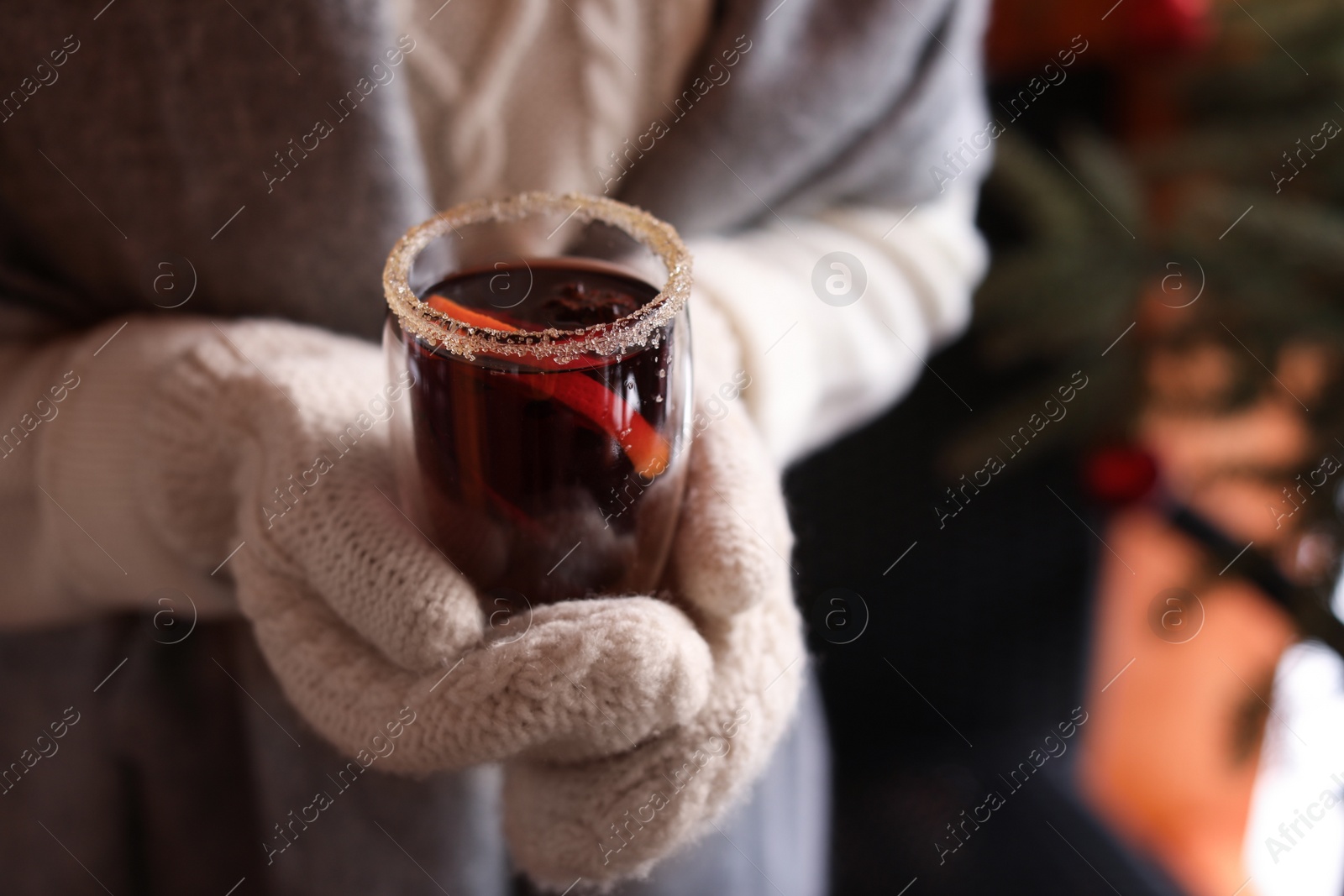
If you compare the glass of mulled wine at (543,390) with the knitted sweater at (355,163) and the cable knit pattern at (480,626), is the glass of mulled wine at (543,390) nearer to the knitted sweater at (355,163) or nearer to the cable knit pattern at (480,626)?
the cable knit pattern at (480,626)

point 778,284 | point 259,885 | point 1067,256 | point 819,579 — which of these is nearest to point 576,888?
point 259,885

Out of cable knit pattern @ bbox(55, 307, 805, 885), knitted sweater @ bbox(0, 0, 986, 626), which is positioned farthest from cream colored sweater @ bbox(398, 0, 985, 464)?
cable knit pattern @ bbox(55, 307, 805, 885)

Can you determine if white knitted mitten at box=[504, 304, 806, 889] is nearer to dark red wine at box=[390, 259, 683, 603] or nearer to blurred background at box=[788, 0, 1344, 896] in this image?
dark red wine at box=[390, 259, 683, 603]

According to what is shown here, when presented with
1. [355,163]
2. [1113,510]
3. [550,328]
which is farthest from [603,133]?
[1113,510]

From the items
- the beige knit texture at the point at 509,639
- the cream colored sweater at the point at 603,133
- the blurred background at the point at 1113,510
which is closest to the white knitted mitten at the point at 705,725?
the beige knit texture at the point at 509,639

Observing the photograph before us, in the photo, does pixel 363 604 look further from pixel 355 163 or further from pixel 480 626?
pixel 355 163

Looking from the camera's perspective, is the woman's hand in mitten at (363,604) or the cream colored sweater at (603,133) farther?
the cream colored sweater at (603,133)
